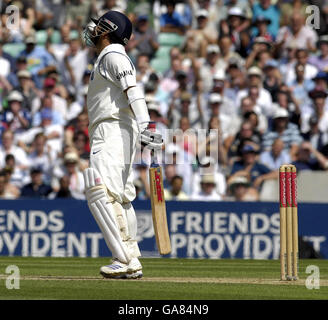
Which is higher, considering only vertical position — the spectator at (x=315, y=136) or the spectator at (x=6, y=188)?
the spectator at (x=315, y=136)

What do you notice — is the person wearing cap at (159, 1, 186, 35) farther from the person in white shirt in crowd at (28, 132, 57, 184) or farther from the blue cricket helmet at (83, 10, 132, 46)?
the blue cricket helmet at (83, 10, 132, 46)

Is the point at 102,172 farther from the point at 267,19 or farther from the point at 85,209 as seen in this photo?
the point at 267,19

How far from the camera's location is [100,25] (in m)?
10.5

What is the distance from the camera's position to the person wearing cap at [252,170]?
16.8 m

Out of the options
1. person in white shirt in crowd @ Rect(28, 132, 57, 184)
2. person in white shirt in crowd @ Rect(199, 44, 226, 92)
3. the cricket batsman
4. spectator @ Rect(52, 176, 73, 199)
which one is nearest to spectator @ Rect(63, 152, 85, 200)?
spectator @ Rect(52, 176, 73, 199)

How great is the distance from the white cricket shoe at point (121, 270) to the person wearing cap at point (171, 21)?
446 inches

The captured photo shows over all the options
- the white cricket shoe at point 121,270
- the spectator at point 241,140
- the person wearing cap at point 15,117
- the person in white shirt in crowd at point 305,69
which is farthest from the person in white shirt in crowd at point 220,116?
the white cricket shoe at point 121,270

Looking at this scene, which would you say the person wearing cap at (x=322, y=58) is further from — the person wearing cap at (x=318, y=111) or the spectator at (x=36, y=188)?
the spectator at (x=36, y=188)

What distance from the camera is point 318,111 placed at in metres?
17.9

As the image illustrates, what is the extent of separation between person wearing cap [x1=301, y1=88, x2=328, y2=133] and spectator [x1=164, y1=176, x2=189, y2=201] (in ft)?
8.50
